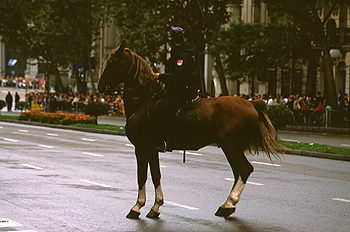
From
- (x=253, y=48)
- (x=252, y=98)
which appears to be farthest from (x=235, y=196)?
(x=253, y=48)

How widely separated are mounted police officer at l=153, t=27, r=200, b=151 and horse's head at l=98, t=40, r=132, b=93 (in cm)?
44

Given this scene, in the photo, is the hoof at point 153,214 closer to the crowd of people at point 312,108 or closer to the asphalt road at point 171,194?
the asphalt road at point 171,194

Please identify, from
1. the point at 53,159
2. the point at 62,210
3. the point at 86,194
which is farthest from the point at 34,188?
the point at 53,159

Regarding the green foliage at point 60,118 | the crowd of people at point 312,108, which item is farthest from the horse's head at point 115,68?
the green foliage at point 60,118

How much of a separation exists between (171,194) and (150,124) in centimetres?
211

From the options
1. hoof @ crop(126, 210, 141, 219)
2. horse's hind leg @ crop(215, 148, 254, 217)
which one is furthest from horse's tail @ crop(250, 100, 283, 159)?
hoof @ crop(126, 210, 141, 219)

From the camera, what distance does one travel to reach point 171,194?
32.9ft

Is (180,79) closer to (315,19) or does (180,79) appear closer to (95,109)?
(95,109)

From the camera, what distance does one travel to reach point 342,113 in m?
31.7

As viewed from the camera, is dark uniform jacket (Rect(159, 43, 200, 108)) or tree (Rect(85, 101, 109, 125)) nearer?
dark uniform jacket (Rect(159, 43, 200, 108))

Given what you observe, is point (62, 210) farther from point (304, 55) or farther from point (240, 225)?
point (304, 55)

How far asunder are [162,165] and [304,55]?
2444 cm

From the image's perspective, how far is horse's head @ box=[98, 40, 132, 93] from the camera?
8.28m

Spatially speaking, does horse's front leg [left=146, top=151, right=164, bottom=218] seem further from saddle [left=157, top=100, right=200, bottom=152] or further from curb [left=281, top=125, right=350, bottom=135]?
curb [left=281, top=125, right=350, bottom=135]
